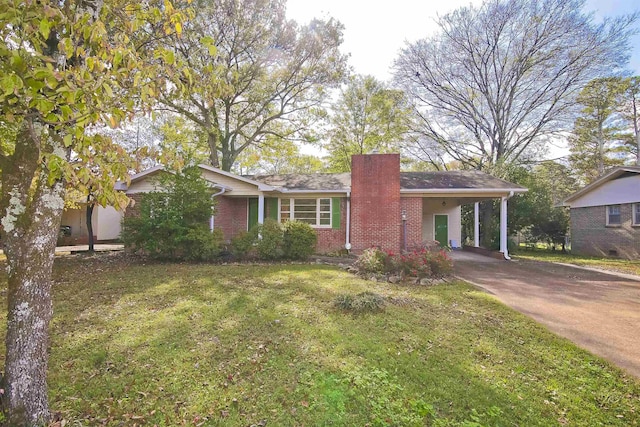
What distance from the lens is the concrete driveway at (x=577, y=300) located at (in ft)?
14.6

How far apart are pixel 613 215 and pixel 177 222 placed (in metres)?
21.0

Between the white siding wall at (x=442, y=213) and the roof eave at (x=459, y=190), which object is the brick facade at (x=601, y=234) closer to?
the white siding wall at (x=442, y=213)

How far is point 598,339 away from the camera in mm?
4551

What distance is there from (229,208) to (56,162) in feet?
40.3

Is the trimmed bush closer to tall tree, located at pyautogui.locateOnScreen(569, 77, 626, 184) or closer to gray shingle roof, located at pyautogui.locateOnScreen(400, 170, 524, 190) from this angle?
gray shingle roof, located at pyautogui.locateOnScreen(400, 170, 524, 190)

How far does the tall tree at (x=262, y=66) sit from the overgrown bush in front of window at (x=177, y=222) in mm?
6584

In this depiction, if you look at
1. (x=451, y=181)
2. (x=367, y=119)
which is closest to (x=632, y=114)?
(x=367, y=119)

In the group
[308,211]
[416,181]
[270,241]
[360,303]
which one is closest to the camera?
[360,303]

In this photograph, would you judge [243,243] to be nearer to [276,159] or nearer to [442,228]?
[442,228]

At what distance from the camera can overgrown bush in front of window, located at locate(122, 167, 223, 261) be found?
394 inches

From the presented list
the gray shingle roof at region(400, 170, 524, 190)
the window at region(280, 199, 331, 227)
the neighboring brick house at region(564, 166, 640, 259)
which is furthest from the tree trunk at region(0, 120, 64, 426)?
the neighboring brick house at region(564, 166, 640, 259)

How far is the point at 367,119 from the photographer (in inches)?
1023

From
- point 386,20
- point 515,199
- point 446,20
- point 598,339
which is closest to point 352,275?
point 598,339

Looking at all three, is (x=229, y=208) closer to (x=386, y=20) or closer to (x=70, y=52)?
(x=386, y=20)
